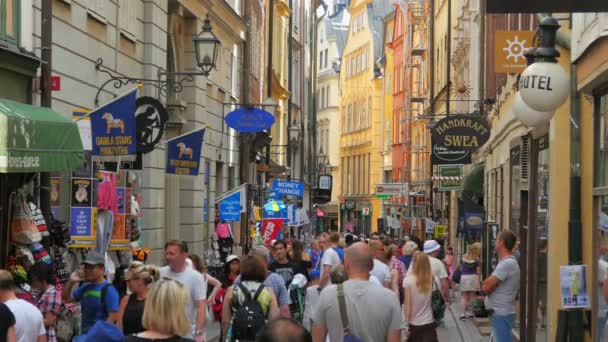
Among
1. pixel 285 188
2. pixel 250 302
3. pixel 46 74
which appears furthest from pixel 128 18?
pixel 285 188

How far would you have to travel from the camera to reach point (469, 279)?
23.4 m

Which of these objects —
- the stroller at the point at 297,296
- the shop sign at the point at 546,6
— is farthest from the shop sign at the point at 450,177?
the shop sign at the point at 546,6

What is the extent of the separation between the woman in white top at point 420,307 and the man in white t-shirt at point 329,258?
122 inches

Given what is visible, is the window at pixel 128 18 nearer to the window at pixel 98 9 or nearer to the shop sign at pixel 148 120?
the window at pixel 98 9

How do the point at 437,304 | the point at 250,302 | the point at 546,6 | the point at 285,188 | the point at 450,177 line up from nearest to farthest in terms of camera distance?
the point at 546,6
the point at 250,302
the point at 437,304
the point at 450,177
the point at 285,188

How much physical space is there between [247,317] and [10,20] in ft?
15.5

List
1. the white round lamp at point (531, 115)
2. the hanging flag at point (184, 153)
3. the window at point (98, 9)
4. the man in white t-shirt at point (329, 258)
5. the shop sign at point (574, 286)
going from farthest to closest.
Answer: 1. the hanging flag at point (184, 153)
2. the window at point (98, 9)
3. the man in white t-shirt at point (329, 258)
4. the shop sign at point (574, 286)
5. the white round lamp at point (531, 115)

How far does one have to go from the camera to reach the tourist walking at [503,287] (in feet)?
42.3

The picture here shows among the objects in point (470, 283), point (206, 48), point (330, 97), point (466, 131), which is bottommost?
point (470, 283)

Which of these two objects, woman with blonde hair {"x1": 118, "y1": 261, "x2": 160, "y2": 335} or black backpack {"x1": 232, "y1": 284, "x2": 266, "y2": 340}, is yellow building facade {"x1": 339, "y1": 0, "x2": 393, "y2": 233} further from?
woman with blonde hair {"x1": 118, "y1": 261, "x2": 160, "y2": 335}

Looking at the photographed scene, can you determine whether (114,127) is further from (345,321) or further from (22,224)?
(345,321)

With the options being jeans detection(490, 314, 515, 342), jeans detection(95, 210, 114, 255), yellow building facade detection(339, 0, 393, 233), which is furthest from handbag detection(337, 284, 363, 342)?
yellow building facade detection(339, 0, 393, 233)

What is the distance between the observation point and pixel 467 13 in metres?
36.6

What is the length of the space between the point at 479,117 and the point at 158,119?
11.2m
